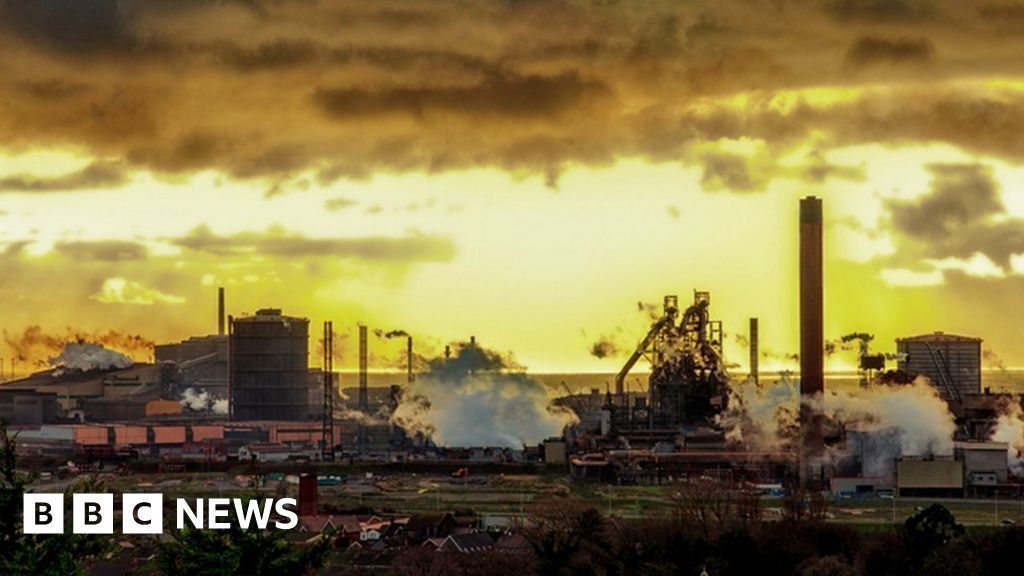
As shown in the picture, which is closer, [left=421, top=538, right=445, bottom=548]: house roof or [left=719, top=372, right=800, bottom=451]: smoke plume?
[left=421, top=538, right=445, bottom=548]: house roof

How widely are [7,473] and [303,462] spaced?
75.2 metres

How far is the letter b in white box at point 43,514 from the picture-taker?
2584cm

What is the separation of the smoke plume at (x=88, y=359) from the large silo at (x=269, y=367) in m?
20.5

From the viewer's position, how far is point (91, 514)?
95.6ft

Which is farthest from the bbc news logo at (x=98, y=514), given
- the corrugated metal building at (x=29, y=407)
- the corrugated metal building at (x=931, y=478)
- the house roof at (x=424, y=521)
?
the corrugated metal building at (x=29, y=407)

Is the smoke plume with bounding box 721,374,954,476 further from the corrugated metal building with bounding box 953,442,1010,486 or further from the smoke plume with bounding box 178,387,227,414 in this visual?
the smoke plume with bounding box 178,387,227,414

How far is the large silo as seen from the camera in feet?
404

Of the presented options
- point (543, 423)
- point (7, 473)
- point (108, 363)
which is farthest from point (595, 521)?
point (108, 363)

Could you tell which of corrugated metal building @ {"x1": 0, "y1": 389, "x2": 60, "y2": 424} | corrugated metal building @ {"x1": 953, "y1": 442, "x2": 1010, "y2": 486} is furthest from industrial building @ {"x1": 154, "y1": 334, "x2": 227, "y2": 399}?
corrugated metal building @ {"x1": 953, "y1": 442, "x2": 1010, "y2": 486}

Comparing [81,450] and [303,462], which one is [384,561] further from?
[81,450]

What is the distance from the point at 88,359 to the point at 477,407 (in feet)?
131

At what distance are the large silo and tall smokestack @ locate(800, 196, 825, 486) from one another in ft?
137

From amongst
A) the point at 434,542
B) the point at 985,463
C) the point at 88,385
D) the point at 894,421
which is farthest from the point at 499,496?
the point at 88,385

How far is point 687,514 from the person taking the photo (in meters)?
61.5
